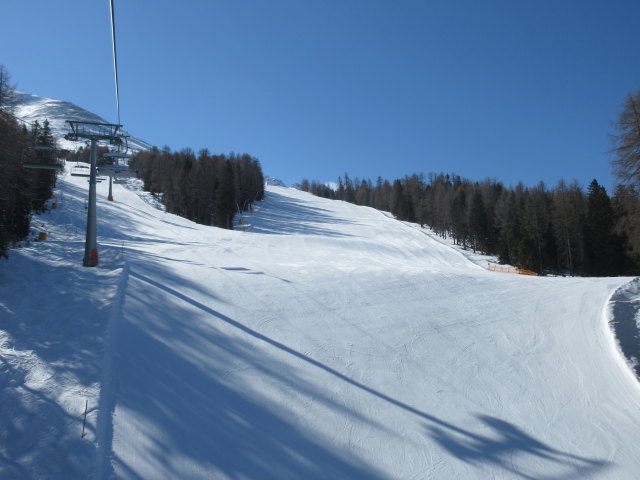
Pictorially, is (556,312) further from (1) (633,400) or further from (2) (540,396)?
(2) (540,396)

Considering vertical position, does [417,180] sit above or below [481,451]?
above

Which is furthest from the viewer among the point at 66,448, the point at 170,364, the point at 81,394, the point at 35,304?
the point at 35,304

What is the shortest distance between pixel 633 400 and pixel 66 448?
33.5 ft

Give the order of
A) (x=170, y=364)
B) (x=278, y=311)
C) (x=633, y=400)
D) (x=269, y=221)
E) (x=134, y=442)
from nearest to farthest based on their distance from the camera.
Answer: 1. (x=134, y=442)
2. (x=170, y=364)
3. (x=633, y=400)
4. (x=278, y=311)
5. (x=269, y=221)

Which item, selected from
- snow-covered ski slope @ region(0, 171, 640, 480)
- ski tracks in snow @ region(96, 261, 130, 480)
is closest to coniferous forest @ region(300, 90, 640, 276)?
snow-covered ski slope @ region(0, 171, 640, 480)

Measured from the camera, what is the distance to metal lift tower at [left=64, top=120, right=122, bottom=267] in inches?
498

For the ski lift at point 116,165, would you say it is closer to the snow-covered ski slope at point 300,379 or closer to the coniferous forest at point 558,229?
the snow-covered ski slope at point 300,379

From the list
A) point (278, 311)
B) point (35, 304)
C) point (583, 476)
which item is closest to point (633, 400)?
point (583, 476)

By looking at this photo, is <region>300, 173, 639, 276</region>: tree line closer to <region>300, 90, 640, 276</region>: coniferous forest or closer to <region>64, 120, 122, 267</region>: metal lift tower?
<region>300, 90, 640, 276</region>: coniferous forest

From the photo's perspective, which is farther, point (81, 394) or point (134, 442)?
point (81, 394)

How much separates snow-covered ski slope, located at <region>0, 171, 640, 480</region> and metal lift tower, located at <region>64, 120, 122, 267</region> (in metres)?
1.06

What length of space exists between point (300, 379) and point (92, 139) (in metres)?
12.2

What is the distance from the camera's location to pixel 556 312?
36.1ft

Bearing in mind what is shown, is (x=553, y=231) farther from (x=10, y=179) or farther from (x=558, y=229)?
(x=10, y=179)
